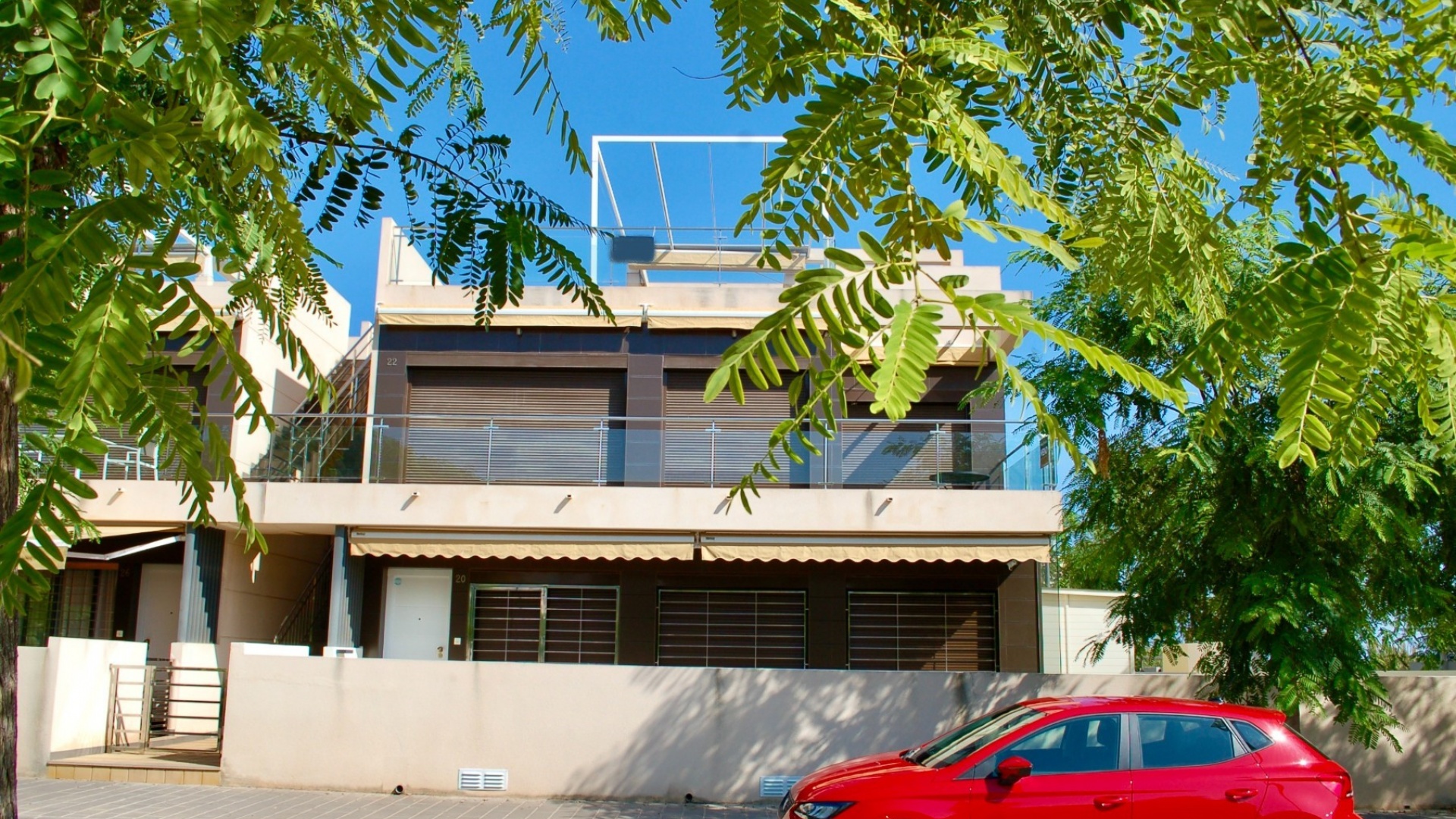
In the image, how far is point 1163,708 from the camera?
323 inches

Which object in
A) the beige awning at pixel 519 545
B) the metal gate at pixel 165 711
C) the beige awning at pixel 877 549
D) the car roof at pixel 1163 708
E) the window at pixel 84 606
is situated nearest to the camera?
the car roof at pixel 1163 708

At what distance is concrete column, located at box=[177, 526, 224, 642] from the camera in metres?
17.2

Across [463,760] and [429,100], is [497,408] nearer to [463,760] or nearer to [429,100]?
[463,760]

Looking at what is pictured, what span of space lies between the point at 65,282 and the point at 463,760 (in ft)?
39.0

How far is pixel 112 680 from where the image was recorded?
13977 mm

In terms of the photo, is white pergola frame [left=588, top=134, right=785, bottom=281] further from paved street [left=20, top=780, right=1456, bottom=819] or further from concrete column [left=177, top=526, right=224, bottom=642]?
paved street [left=20, top=780, right=1456, bottom=819]

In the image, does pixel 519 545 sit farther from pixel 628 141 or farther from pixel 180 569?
pixel 628 141

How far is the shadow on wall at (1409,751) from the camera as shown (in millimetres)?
12102

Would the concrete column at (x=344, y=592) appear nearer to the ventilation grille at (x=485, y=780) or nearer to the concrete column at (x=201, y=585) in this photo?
the concrete column at (x=201, y=585)

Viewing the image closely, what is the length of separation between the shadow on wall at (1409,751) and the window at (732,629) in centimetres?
826

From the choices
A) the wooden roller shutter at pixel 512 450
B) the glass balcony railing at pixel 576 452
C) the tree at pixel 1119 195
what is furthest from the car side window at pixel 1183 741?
the wooden roller shutter at pixel 512 450

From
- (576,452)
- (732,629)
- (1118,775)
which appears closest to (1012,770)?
(1118,775)

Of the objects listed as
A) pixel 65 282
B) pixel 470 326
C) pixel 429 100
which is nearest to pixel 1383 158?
pixel 65 282

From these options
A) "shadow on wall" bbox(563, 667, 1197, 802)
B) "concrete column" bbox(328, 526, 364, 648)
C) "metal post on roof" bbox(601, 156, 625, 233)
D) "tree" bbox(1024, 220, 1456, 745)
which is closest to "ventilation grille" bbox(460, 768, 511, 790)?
"shadow on wall" bbox(563, 667, 1197, 802)
